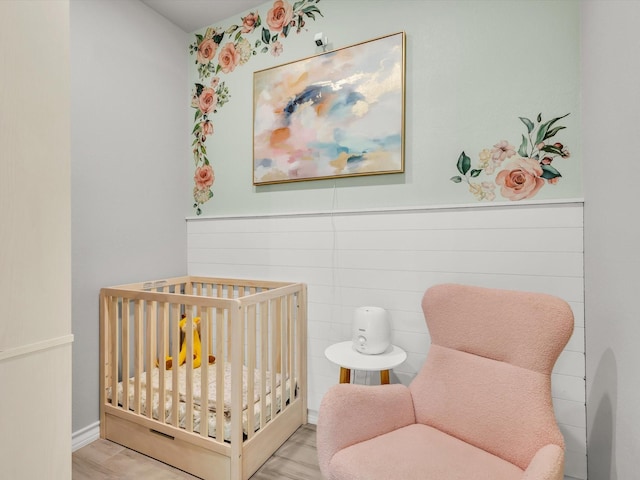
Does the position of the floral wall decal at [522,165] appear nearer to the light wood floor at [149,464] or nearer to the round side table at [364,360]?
the round side table at [364,360]

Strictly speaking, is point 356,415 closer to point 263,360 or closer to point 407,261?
point 263,360

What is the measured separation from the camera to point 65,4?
3.54 feet

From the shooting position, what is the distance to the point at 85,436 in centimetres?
186

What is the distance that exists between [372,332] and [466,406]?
1.69 ft

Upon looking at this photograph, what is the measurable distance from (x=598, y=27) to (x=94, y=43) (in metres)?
2.42

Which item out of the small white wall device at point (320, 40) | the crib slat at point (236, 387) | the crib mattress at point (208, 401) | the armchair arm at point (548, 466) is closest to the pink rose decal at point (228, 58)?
the small white wall device at point (320, 40)

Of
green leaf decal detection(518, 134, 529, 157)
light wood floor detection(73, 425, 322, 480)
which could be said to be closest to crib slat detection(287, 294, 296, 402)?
light wood floor detection(73, 425, 322, 480)

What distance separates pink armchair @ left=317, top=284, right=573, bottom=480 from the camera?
3.56ft

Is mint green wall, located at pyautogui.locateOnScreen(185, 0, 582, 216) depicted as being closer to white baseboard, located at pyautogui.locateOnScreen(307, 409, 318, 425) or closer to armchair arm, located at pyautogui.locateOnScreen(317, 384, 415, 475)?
armchair arm, located at pyautogui.locateOnScreen(317, 384, 415, 475)

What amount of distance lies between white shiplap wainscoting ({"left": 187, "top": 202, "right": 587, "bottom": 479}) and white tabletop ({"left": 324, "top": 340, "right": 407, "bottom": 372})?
180mm

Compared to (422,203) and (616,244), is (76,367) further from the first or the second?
(616,244)

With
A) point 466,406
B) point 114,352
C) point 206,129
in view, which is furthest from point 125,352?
point 466,406

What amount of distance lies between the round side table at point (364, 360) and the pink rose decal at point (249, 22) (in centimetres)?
210

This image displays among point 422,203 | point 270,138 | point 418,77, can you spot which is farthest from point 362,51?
point 422,203
